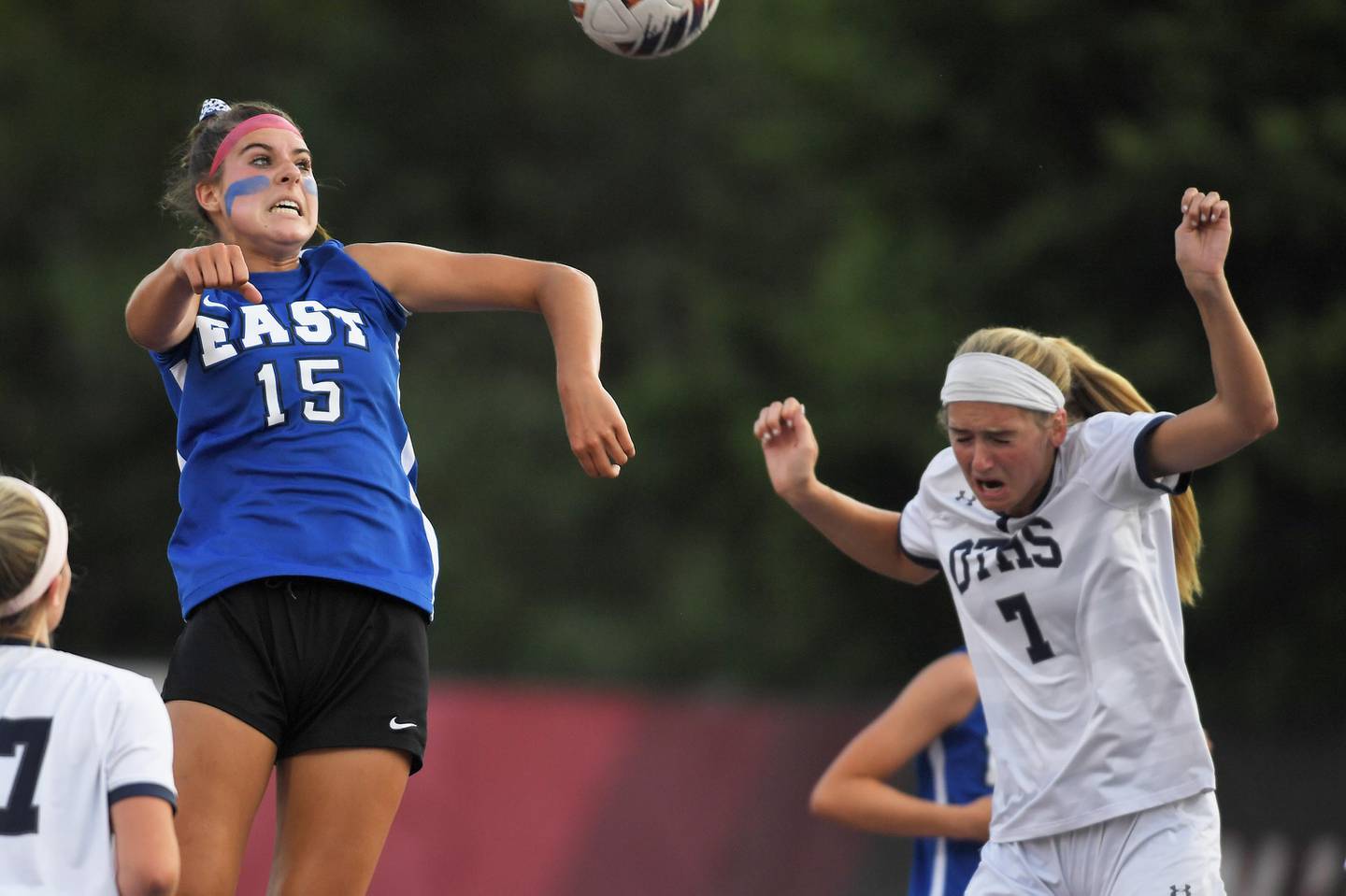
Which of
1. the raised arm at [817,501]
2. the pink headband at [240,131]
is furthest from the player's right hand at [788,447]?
the pink headband at [240,131]

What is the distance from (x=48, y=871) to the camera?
365cm

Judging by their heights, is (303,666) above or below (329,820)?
above

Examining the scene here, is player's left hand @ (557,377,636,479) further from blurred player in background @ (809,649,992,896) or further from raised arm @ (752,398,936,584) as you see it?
blurred player in background @ (809,649,992,896)

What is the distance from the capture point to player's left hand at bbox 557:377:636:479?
4273 millimetres

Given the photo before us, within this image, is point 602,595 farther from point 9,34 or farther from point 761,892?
point 761,892

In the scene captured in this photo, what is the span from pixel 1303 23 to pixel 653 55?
10.5 metres

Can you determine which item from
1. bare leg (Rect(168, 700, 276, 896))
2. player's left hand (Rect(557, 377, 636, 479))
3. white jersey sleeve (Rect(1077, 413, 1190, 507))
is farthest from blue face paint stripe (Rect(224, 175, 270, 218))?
white jersey sleeve (Rect(1077, 413, 1190, 507))

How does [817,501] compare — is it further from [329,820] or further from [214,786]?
[214,786]

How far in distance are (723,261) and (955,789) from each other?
21011 millimetres

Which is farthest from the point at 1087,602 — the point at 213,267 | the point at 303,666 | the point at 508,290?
the point at 213,267

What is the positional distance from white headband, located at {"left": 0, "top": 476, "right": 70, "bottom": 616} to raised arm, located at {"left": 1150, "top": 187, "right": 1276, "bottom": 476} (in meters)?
2.52

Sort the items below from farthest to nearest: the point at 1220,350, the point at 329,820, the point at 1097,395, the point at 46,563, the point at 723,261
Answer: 1. the point at 723,261
2. the point at 1097,395
3. the point at 1220,350
4. the point at 329,820
5. the point at 46,563

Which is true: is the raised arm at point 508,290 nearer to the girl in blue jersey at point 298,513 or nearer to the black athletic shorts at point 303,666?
the girl in blue jersey at point 298,513

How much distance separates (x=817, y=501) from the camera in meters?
5.54
